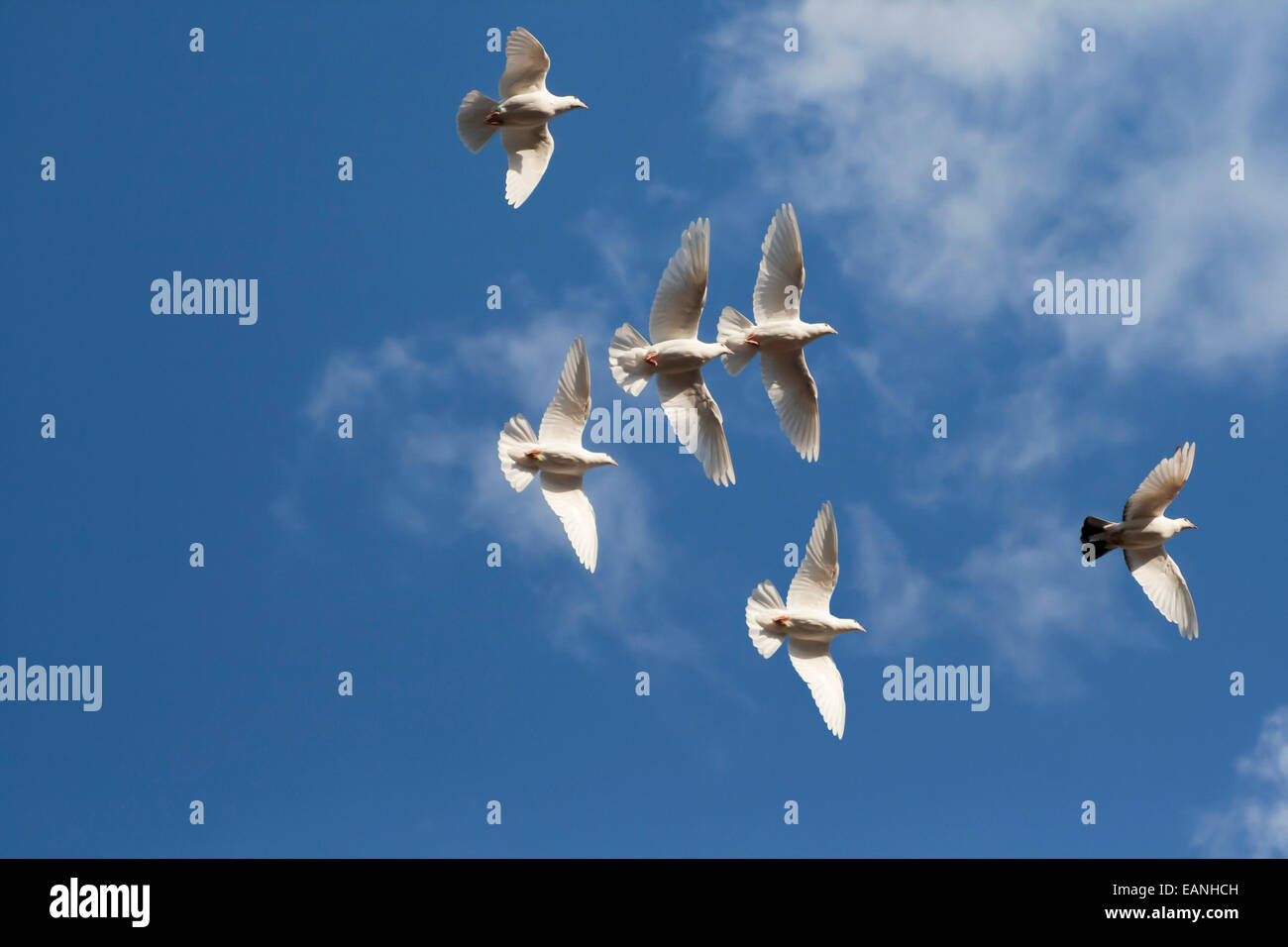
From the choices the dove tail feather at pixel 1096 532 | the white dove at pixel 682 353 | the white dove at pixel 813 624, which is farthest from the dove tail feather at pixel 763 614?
the dove tail feather at pixel 1096 532

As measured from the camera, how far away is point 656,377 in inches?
1076

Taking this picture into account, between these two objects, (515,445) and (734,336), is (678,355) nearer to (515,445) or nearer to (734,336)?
(734,336)

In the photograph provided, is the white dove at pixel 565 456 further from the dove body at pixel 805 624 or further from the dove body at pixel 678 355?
the dove body at pixel 805 624

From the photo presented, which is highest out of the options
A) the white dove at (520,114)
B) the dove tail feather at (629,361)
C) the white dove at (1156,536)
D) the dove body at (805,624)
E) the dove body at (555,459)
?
the white dove at (520,114)

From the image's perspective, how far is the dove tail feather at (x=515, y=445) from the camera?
26656 mm

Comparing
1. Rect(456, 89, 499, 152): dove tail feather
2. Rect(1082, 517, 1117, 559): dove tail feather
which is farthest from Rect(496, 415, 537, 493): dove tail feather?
Rect(1082, 517, 1117, 559): dove tail feather

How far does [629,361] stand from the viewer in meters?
27.2

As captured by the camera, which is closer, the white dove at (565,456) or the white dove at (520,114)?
the white dove at (565,456)

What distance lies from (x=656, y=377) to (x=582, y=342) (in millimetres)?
1695

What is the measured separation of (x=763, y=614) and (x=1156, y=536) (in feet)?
26.6

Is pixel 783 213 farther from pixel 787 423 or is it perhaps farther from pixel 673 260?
pixel 787 423

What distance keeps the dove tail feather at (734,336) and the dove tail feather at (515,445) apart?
4403 millimetres

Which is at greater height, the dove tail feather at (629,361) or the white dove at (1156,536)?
the dove tail feather at (629,361)
